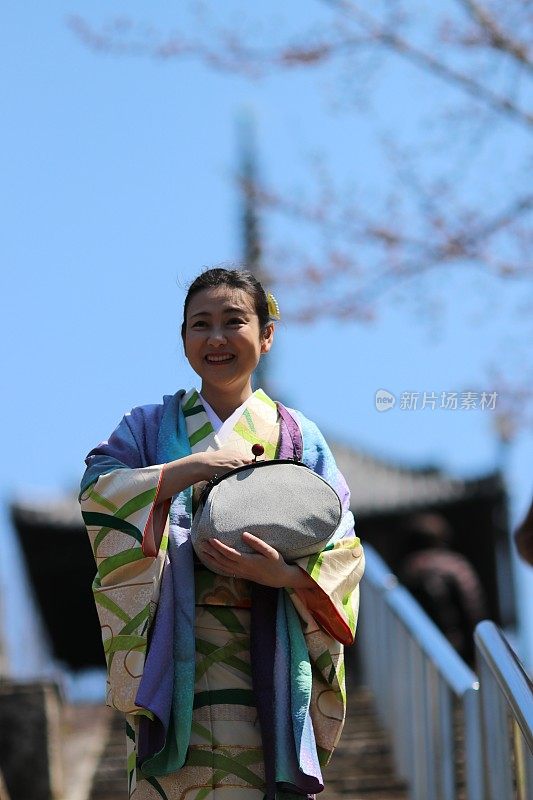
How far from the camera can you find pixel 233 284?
3674 millimetres

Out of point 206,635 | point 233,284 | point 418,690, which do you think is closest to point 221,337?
point 233,284

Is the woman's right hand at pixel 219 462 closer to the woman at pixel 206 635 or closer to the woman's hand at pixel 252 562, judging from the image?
the woman at pixel 206 635

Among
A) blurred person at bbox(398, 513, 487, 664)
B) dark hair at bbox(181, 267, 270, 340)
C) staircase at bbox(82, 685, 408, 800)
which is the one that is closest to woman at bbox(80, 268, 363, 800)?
dark hair at bbox(181, 267, 270, 340)

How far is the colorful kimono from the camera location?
3.27m

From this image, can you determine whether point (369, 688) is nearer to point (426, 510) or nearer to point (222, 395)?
point (222, 395)

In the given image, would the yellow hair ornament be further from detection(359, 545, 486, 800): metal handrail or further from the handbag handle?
detection(359, 545, 486, 800): metal handrail

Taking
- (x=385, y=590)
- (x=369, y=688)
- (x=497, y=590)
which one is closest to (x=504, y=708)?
(x=385, y=590)

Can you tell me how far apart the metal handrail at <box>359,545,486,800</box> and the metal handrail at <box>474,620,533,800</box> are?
0.83 feet

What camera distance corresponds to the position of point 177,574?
133 inches

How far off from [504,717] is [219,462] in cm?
162

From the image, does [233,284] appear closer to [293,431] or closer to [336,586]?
[293,431]

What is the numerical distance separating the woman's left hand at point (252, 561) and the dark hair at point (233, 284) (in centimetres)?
67

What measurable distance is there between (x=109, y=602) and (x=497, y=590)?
55.4ft

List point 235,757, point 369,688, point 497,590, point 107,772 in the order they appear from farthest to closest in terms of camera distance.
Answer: point 497,590 → point 369,688 → point 107,772 → point 235,757
